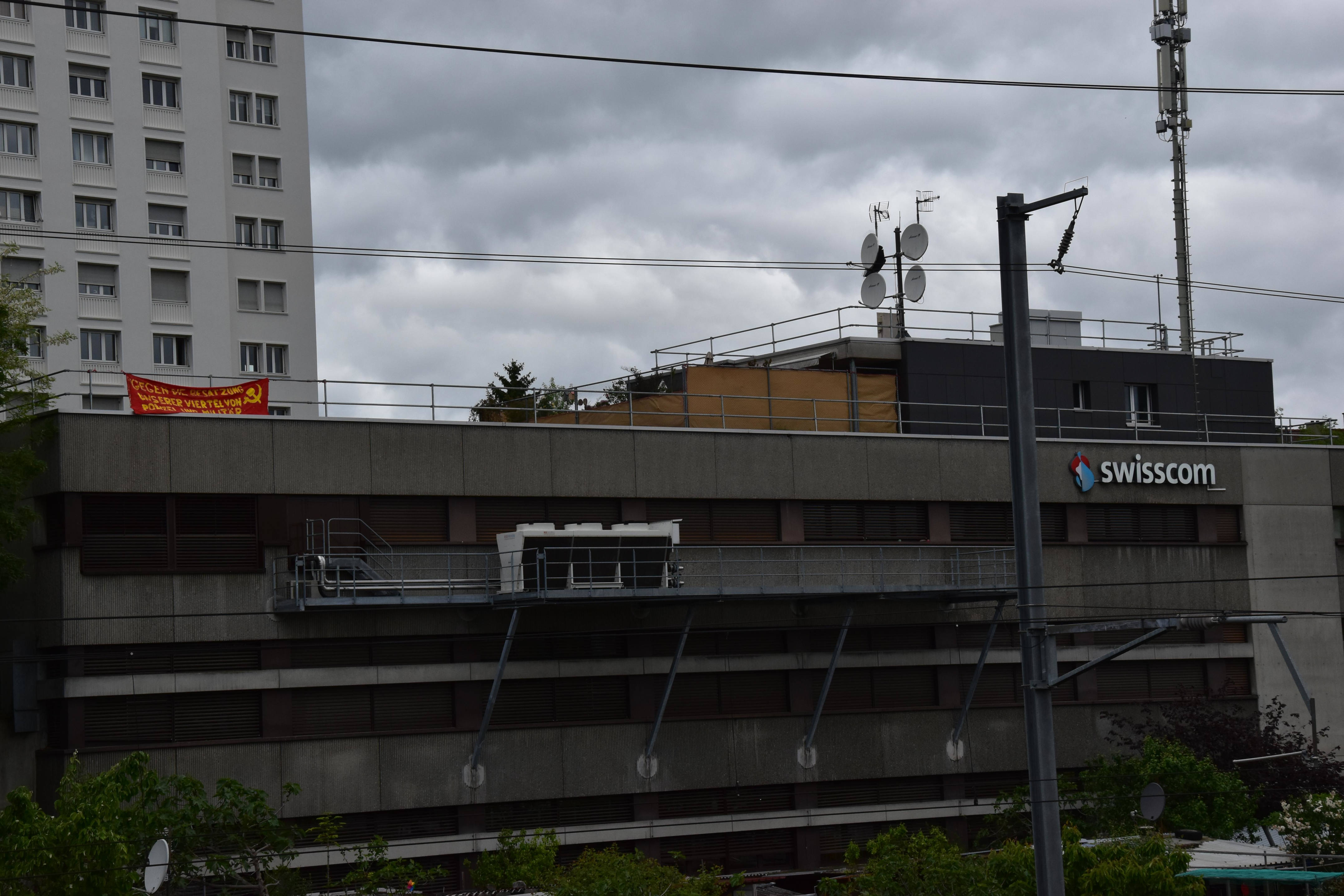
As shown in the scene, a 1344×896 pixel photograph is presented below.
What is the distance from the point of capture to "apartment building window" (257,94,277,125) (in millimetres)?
67125

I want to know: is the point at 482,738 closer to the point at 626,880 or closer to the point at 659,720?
the point at 659,720

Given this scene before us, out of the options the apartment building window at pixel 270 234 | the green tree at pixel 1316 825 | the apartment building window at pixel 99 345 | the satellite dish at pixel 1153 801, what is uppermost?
the apartment building window at pixel 270 234

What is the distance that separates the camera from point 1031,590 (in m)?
18.0

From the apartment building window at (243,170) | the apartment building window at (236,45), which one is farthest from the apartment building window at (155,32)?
the apartment building window at (243,170)

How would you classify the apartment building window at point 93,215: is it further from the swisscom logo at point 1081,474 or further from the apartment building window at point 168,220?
the swisscom logo at point 1081,474

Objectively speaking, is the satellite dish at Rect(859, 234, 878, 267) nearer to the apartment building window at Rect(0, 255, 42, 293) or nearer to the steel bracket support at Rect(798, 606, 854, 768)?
the steel bracket support at Rect(798, 606, 854, 768)

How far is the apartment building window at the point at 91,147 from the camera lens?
205 feet

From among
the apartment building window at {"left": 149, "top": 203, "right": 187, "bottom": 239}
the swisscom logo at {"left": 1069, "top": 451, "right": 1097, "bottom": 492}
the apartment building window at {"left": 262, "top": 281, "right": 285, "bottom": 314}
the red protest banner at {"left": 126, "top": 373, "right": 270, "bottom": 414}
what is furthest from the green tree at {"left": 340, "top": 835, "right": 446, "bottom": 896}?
the apartment building window at {"left": 149, "top": 203, "right": 187, "bottom": 239}

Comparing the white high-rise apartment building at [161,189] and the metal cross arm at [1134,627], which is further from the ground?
the white high-rise apartment building at [161,189]

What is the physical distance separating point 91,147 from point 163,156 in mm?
2774

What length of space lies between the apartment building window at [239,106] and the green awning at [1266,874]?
49763 mm

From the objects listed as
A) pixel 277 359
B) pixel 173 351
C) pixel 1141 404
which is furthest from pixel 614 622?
pixel 277 359

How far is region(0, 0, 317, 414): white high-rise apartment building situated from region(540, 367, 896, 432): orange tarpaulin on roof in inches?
1009

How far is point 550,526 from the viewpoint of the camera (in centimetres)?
3500
